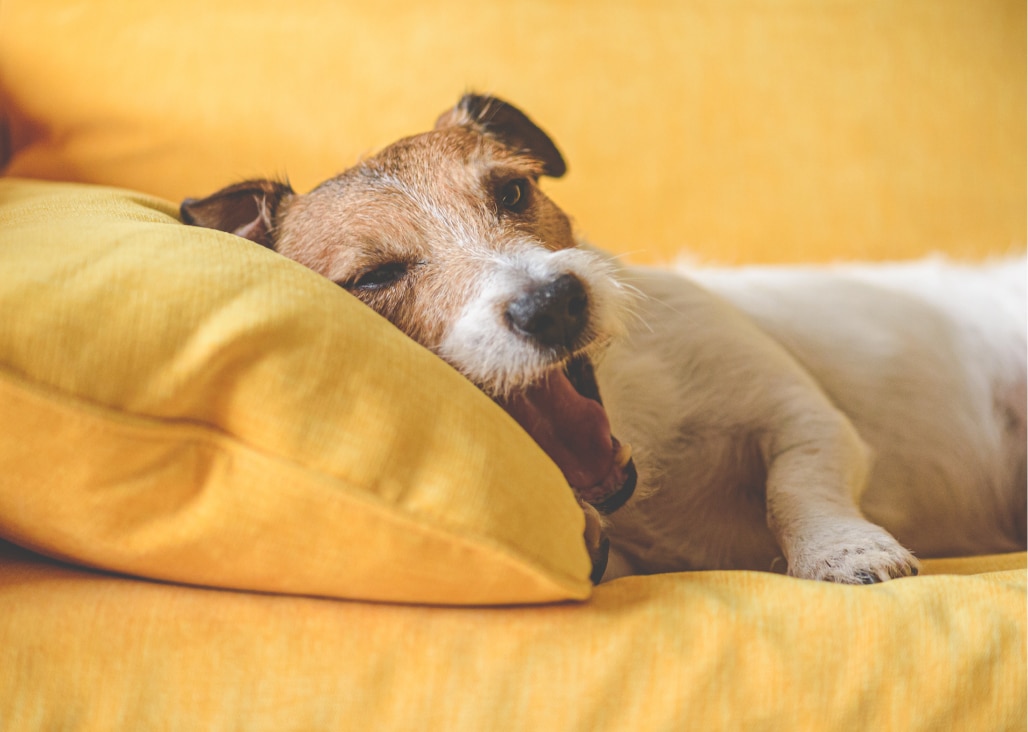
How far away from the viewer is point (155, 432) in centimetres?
73

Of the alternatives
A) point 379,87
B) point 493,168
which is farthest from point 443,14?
point 493,168

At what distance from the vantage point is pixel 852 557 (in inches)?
41.2

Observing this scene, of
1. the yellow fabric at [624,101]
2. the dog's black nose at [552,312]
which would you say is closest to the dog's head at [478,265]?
the dog's black nose at [552,312]

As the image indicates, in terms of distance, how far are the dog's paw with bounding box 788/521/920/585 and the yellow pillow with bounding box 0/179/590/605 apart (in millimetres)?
432

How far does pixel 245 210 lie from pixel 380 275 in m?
0.39

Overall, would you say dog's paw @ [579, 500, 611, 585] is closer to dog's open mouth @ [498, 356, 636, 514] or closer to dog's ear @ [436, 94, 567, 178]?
dog's open mouth @ [498, 356, 636, 514]

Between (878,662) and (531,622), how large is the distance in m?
0.35

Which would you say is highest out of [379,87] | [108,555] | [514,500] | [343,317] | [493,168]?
[379,87]

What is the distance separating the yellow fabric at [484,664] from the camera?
0.74 m

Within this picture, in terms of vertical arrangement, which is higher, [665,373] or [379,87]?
[379,87]

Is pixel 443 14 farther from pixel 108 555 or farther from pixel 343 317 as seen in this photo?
pixel 108 555

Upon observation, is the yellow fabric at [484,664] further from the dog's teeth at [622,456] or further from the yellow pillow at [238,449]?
the dog's teeth at [622,456]

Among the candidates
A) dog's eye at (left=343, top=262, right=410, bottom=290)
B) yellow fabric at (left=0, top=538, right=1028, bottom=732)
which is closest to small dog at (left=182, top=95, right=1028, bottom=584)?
dog's eye at (left=343, top=262, right=410, bottom=290)

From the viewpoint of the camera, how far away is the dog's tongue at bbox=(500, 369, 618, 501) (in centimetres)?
117
